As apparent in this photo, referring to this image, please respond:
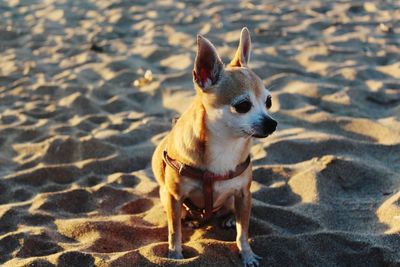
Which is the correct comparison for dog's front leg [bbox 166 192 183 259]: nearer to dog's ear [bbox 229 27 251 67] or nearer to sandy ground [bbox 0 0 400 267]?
sandy ground [bbox 0 0 400 267]

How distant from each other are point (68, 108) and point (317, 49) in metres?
3.34

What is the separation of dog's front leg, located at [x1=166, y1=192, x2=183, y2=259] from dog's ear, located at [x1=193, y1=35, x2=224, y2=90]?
27.8 inches

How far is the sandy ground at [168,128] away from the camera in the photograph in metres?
3.44

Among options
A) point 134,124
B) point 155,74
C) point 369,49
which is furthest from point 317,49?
point 134,124

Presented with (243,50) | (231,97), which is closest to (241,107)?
(231,97)

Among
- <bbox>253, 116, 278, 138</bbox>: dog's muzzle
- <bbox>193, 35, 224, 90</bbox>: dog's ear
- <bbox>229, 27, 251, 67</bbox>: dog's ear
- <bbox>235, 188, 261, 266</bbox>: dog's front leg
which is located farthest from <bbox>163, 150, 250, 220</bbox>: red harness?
<bbox>229, 27, 251, 67</bbox>: dog's ear

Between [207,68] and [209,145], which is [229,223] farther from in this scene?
[207,68]

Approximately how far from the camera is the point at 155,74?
268 inches

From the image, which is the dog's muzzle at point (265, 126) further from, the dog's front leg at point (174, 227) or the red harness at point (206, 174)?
the dog's front leg at point (174, 227)

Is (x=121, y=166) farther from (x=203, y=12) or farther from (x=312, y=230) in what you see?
(x=203, y=12)

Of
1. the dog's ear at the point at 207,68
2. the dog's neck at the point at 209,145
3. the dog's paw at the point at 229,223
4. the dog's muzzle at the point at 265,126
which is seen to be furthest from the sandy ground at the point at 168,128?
the dog's ear at the point at 207,68

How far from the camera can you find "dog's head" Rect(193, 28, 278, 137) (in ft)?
9.71

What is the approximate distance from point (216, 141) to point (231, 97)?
266 mm

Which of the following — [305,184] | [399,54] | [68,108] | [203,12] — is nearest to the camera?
[305,184]
